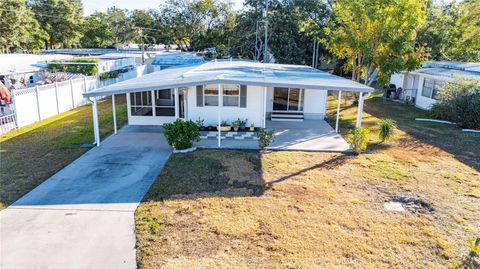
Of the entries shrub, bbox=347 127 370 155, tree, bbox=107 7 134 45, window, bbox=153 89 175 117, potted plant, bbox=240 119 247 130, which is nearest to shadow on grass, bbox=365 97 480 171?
shrub, bbox=347 127 370 155

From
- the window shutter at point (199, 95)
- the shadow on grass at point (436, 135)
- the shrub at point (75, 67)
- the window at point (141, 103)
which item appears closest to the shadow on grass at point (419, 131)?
the shadow on grass at point (436, 135)

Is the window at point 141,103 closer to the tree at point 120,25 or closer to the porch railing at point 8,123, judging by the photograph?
the porch railing at point 8,123

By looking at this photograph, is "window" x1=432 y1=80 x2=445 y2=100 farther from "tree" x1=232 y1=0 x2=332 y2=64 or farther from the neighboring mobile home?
"tree" x1=232 y1=0 x2=332 y2=64

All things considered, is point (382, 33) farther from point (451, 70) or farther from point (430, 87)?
point (451, 70)

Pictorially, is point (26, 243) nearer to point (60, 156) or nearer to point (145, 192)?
point (145, 192)

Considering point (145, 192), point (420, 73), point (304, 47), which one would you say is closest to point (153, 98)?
point (145, 192)

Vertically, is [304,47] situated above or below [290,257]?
above
